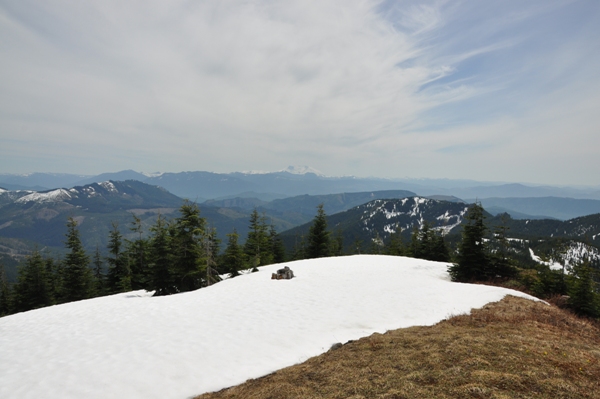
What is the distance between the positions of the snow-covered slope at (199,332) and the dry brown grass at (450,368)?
1416 millimetres

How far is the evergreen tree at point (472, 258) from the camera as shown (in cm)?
2208

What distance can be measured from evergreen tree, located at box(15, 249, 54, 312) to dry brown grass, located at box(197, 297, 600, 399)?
45307mm

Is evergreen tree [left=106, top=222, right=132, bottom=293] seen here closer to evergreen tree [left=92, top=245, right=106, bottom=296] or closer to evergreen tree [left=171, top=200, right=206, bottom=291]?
evergreen tree [left=92, top=245, right=106, bottom=296]

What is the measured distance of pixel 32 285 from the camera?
35469 millimetres

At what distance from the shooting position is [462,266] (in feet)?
73.6

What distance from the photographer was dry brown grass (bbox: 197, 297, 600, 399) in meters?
5.27

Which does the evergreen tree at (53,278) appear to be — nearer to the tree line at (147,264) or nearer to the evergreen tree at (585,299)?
the tree line at (147,264)

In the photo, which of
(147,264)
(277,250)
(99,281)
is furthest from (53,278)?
(277,250)

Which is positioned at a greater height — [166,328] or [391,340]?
[391,340]

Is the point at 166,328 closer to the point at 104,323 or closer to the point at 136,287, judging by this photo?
the point at 104,323

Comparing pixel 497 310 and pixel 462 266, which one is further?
pixel 462 266

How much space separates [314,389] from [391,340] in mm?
3910

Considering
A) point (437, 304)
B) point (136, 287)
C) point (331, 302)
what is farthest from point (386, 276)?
point (136, 287)

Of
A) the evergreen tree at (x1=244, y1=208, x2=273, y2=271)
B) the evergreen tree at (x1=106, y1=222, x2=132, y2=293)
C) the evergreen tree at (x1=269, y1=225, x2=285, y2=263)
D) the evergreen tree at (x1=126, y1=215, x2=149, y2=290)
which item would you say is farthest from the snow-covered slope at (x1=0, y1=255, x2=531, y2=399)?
the evergreen tree at (x1=269, y1=225, x2=285, y2=263)
